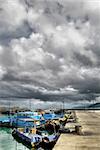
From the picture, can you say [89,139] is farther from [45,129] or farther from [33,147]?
[45,129]

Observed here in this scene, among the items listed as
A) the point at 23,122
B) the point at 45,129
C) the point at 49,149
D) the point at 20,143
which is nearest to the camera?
the point at 49,149

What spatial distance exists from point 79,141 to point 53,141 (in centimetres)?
1057

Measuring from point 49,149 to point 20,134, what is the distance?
45.7ft

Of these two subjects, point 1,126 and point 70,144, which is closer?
point 70,144

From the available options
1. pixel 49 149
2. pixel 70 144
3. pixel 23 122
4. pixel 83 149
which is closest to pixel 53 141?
pixel 49 149

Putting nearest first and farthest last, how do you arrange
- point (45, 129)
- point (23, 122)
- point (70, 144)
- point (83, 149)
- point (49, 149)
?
point (83, 149) < point (70, 144) < point (49, 149) < point (45, 129) < point (23, 122)

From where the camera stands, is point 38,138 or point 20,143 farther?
point 20,143

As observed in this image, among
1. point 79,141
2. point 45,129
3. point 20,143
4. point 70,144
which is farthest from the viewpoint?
point 45,129

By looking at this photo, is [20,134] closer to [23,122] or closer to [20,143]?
[20,143]

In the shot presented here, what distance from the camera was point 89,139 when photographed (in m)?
26.4

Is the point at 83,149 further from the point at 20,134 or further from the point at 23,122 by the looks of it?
the point at 23,122

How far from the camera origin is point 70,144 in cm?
2334

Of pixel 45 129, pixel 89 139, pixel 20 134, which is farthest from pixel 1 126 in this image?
pixel 89 139

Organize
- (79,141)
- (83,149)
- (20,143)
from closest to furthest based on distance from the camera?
(83,149), (79,141), (20,143)
